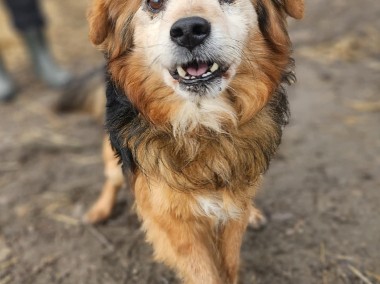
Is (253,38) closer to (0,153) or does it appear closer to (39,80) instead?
(0,153)

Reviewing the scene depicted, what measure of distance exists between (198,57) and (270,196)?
1.64 meters


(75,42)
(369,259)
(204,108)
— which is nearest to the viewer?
(204,108)

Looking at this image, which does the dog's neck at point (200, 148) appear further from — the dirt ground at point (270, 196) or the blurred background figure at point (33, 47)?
the blurred background figure at point (33, 47)

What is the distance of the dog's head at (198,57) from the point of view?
2164 millimetres

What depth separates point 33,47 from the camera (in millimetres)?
5551

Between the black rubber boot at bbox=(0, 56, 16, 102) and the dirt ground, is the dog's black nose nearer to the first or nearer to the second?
the dirt ground

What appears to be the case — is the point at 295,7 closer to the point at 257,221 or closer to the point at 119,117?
the point at 119,117

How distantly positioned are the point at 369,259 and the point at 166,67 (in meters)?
1.69

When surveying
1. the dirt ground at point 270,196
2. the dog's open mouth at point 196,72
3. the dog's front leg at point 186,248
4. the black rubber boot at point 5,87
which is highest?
the dog's open mouth at point 196,72

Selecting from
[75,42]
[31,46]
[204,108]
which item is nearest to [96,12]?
[204,108]

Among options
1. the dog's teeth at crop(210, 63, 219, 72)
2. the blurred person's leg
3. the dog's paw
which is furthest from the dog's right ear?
the blurred person's leg

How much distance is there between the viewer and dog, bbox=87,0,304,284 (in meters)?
2.29

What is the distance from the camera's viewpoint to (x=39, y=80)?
5859mm

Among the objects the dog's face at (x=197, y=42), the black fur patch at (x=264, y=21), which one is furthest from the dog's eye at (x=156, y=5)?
the black fur patch at (x=264, y=21)
